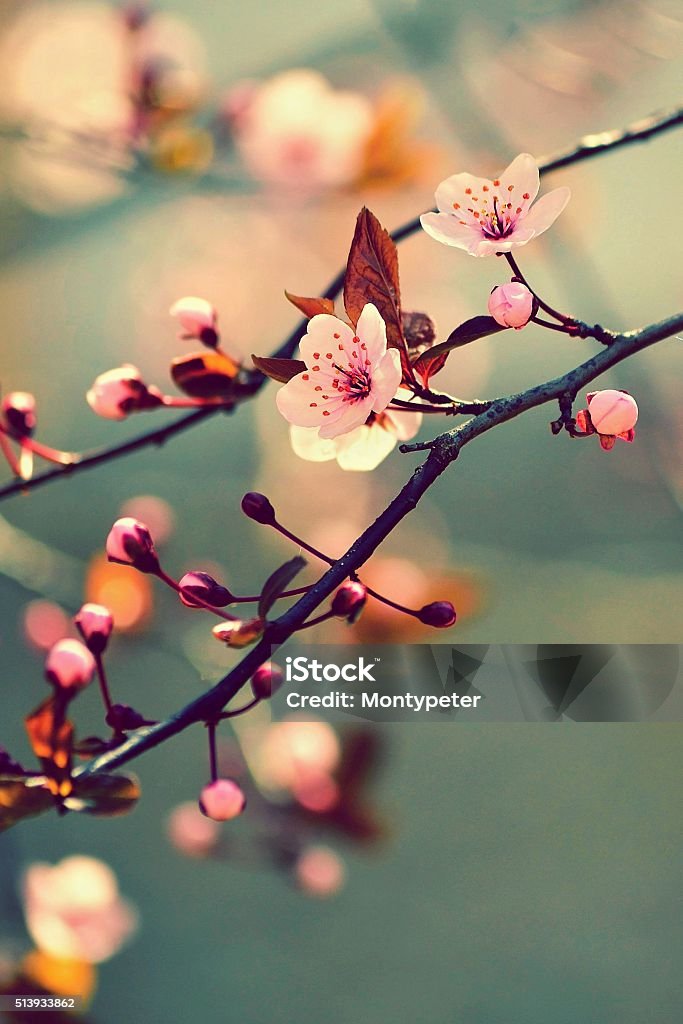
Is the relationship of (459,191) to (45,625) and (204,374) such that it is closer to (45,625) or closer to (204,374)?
(204,374)

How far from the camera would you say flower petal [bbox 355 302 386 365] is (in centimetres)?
29

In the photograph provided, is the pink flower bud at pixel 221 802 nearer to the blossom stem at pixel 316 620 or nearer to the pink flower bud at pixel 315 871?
the blossom stem at pixel 316 620

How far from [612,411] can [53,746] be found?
238 mm

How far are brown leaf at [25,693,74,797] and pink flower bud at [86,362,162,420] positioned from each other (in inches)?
5.8

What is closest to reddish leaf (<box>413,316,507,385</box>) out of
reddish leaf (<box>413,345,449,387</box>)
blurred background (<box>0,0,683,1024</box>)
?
reddish leaf (<box>413,345,449,387</box>)

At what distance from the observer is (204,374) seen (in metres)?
0.39

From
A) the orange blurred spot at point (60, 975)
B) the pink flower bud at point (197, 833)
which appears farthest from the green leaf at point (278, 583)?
the pink flower bud at point (197, 833)

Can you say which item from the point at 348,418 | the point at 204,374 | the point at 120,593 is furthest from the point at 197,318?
the point at 120,593

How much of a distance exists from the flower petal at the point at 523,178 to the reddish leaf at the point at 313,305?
9cm

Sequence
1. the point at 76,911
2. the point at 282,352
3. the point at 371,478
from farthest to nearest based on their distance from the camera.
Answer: the point at 371,478, the point at 76,911, the point at 282,352

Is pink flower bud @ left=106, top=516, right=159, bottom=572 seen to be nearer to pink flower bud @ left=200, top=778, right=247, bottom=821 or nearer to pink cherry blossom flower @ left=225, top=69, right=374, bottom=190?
pink flower bud @ left=200, top=778, right=247, bottom=821

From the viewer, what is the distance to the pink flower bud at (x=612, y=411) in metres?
0.30

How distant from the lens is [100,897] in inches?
31.9

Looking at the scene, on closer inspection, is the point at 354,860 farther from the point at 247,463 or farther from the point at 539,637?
the point at 247,463
